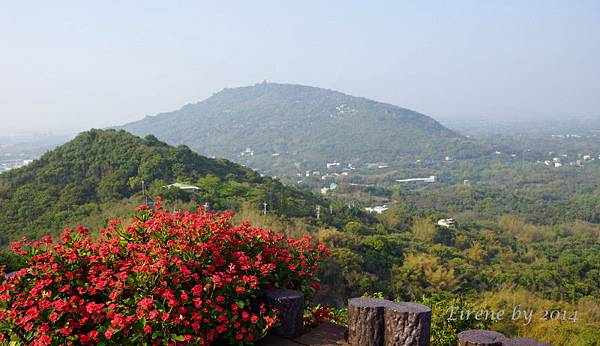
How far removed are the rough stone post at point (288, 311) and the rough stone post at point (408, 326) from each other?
652 millimetres

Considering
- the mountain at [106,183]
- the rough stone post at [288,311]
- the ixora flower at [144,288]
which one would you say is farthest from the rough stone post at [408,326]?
the mountain at [106,183]

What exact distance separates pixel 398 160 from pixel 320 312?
11764 cm

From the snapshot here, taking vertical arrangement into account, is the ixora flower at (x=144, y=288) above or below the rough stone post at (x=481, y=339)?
above

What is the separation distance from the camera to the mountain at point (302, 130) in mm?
124125

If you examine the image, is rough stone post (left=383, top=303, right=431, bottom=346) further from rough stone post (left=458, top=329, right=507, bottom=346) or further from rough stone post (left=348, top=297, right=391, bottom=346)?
rough stone post (left=458, top=329, right=507, bottom=346)

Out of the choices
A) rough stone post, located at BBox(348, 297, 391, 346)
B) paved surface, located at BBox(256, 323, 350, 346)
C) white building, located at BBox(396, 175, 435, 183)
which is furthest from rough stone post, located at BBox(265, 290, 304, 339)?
white building, located at BBox(396, 175, 435, 183)

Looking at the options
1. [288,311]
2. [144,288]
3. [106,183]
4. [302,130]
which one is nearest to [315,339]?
[288,311]

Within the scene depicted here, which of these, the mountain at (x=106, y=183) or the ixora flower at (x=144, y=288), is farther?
the mountain at (x=106, y=183)

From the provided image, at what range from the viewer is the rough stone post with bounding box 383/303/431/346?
341 cm

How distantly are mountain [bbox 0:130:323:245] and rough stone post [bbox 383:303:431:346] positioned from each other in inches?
525

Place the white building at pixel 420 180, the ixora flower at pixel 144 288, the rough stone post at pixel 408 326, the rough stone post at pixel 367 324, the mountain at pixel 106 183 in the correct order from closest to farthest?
the ixora flower at pixel 144 288, the rough stone post at pixel 408 326, the rough stone post at pixel 367 324, the mountain at pixel 106 183, the white building at pixel 420 180

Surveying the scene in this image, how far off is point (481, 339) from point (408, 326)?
1.47ft

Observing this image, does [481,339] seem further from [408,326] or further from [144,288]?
[144,288]

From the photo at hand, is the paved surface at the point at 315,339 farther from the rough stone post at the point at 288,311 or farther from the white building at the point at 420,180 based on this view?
the white building at the point at 420,180
